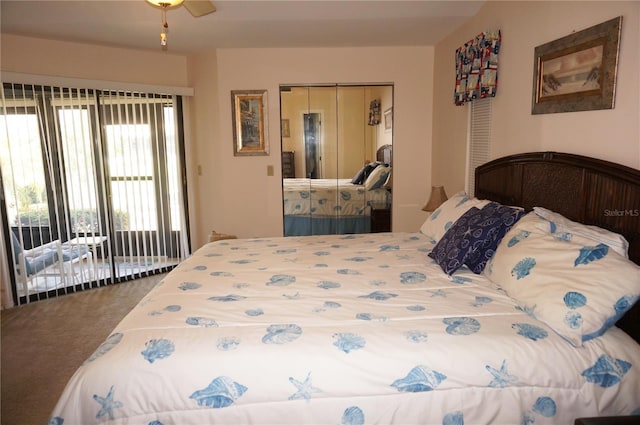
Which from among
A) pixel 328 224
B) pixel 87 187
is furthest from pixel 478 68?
pixel 87 187

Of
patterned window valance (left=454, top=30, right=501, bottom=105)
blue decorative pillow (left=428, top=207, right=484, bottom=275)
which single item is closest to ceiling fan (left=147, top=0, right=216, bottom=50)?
patterned window valance (left=454, top=30, right=501, bottom=105)

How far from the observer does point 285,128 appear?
4441 mm

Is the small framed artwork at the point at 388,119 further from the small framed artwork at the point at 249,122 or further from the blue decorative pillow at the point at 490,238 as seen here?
the blue decorative pillow at the point at 490,238

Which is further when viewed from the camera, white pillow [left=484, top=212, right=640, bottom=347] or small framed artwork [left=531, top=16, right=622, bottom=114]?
small framed artwork [left=531, top=16, right=622, bottom=114]

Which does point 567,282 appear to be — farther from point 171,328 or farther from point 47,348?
point 47,348

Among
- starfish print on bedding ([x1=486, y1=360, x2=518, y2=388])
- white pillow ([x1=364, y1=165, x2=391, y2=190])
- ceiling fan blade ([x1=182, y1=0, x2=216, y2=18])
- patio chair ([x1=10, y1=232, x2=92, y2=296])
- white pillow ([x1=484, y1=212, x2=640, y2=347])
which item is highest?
ceiling fan blade ([x1=182, y1=0, x2=216, y2=18])

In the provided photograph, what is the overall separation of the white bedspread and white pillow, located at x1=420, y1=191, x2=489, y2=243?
155cm

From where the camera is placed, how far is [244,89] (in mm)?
4348

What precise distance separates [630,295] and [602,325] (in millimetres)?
146

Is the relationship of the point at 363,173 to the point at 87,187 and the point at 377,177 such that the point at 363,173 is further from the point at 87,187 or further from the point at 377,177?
the point at 87,187

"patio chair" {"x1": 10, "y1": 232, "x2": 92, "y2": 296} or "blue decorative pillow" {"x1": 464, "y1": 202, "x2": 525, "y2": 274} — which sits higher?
"blue decorative pillow" {"x1": 464, "y1": 202, "x2": 525, "y2": 274}

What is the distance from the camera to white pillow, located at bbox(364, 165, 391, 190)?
14.8 ft

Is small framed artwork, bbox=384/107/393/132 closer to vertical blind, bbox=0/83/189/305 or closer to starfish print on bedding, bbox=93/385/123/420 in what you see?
vertical blind, bbox=0/83/189/305

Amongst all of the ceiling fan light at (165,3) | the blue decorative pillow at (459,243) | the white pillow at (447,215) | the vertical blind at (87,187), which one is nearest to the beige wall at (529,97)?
the white pillow at (447,215)
